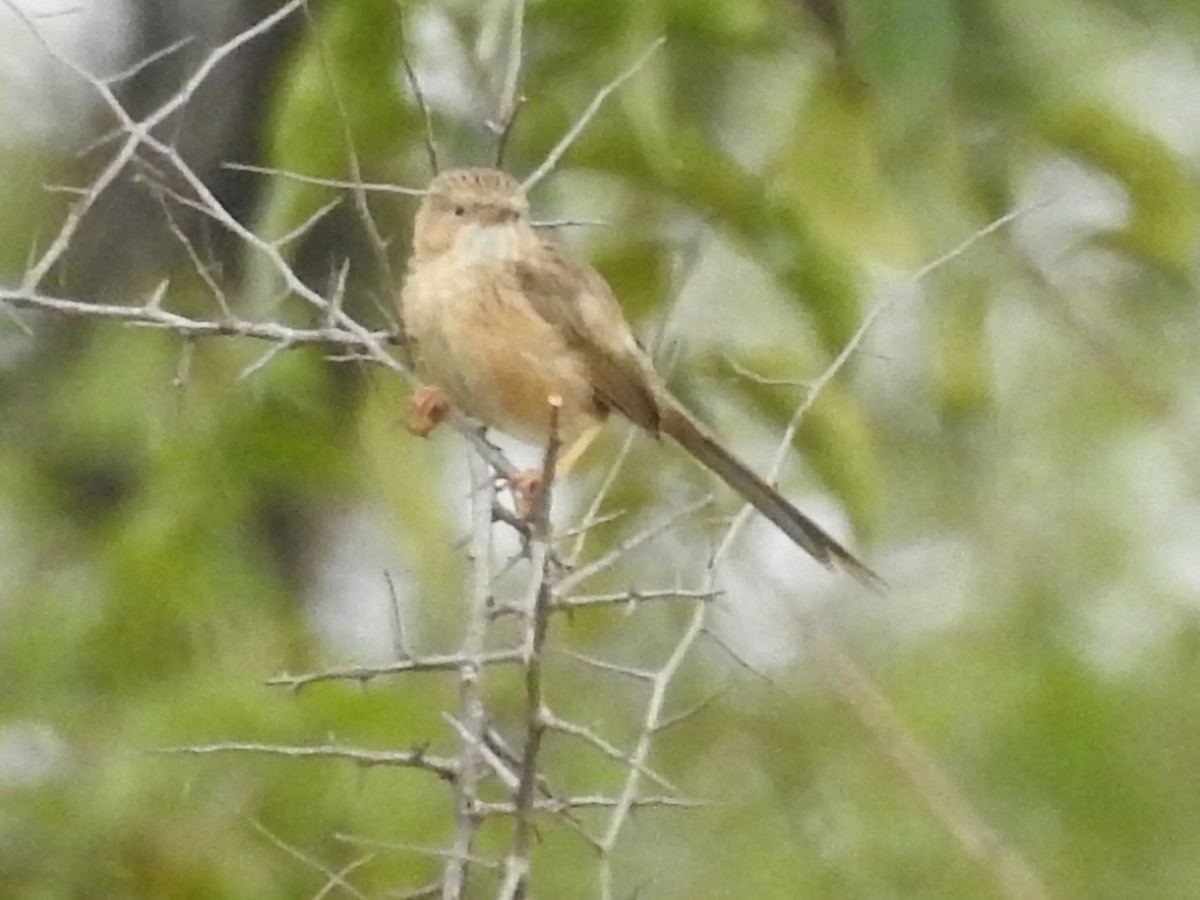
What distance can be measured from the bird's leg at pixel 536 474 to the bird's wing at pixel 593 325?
0.09 metres

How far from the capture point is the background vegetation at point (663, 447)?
3.09 metres

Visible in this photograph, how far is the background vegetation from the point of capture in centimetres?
309

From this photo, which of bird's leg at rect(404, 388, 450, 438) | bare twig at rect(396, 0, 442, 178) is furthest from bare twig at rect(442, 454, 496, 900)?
bird's leg at rect(404, 388, 450, 438)

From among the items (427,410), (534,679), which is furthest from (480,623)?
(427,410)

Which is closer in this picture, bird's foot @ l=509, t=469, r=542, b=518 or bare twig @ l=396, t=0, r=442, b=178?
bare twig @ l=396, t=0, r=442, b=178

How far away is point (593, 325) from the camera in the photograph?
3113 mm

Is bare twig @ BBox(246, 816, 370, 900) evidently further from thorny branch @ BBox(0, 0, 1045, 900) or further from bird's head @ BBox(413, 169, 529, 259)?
bird's head @ BBox(413, 169, 529, 259)

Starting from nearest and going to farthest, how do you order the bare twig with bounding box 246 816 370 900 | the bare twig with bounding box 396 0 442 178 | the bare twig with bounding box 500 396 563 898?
the bare twig with bounding box 500 396 563 898 < the bare twig with bounding box 246 816 370 900 < the bare twig with bounding box 396 0 442 178

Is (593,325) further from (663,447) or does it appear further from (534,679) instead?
(534,679)

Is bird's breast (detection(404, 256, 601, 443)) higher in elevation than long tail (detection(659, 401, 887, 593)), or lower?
higher

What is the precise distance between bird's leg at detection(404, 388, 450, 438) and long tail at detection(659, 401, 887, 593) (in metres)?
0.32

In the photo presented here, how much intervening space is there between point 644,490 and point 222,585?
0.67 meters

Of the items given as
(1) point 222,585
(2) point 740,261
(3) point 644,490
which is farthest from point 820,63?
(1) point 222,585

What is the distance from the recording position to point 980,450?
4531mm
